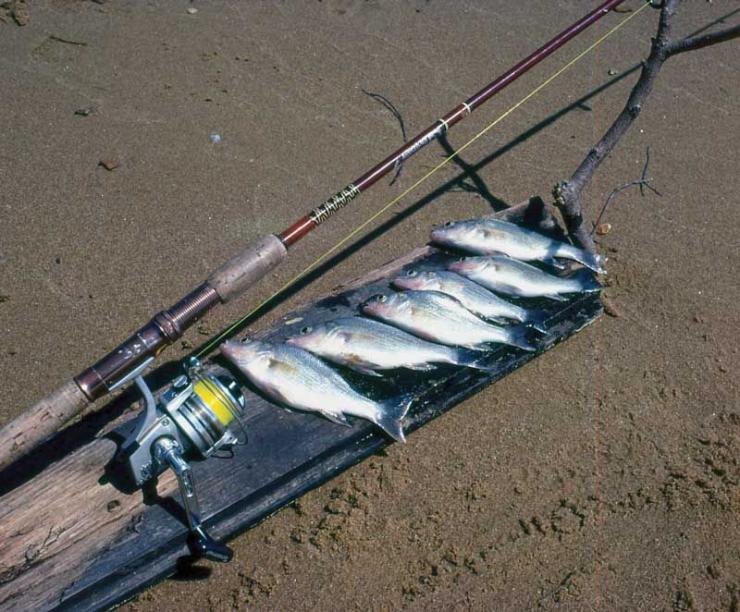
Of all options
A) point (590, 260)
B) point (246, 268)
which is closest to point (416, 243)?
point (590, 260)

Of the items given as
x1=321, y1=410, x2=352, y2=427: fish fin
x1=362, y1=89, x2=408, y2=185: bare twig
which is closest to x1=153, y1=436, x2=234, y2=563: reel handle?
x1=321, y1=410, x2=352, y2=427: fish fin

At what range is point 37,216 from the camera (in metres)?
4.82

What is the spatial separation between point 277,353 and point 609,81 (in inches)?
188

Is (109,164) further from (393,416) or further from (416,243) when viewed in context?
(393,416)

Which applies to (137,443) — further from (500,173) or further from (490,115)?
(490,115)

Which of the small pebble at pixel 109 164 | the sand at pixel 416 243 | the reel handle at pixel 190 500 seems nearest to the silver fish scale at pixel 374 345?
the sand at pixel 416 243

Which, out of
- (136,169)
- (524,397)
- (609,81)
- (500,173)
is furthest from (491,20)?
(524,397)

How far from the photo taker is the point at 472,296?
3.87 meters

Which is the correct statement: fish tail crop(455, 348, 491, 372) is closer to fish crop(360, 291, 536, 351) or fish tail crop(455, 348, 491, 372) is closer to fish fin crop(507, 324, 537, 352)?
fish crop(360, 291, 536, 351)

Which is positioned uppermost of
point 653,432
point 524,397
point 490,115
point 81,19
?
point 81,19

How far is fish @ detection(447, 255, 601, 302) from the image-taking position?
397 cm

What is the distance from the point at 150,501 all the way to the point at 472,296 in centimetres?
202

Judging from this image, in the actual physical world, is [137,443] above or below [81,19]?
below

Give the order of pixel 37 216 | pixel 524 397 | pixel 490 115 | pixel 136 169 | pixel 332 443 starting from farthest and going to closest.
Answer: pixel 490 115 < pixel 136 169 < pixel 37 216 < pixel 524 397 < pixel 332 443
